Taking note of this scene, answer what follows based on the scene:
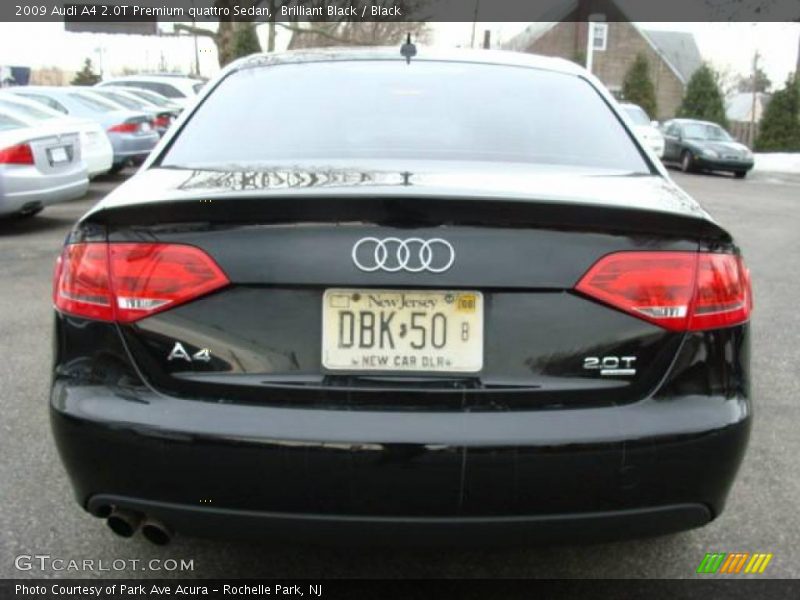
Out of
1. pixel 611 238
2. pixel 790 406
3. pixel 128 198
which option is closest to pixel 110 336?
pixel 128 198

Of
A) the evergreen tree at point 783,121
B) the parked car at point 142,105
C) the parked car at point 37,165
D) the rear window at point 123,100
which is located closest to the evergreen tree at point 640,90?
the evergreen tree at point 783,121

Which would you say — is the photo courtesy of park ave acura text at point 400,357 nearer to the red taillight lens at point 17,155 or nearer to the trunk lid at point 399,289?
the trunk lid at point 399,289

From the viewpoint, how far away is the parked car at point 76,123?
9367 millimetres

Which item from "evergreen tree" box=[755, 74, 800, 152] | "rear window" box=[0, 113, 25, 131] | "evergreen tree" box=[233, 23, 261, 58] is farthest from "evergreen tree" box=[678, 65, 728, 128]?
"rear window" box=[0, 113, 25, 131]

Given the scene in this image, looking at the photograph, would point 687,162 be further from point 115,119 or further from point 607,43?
point 607,43

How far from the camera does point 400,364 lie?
80.1 inches

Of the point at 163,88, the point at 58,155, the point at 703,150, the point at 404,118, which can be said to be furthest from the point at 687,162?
the point at 404,118

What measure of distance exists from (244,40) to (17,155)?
23.1 metres

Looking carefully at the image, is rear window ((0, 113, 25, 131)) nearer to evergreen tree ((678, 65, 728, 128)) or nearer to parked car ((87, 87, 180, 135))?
parked car ((87, 87, 180, 135))

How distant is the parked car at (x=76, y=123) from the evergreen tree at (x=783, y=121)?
24.7 meters

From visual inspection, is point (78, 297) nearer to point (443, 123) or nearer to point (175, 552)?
point (175, 552)

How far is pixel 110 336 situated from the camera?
2.12m

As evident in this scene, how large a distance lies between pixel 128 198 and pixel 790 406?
3.42m

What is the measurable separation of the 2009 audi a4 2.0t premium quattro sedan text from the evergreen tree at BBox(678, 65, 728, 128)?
35679 mm
